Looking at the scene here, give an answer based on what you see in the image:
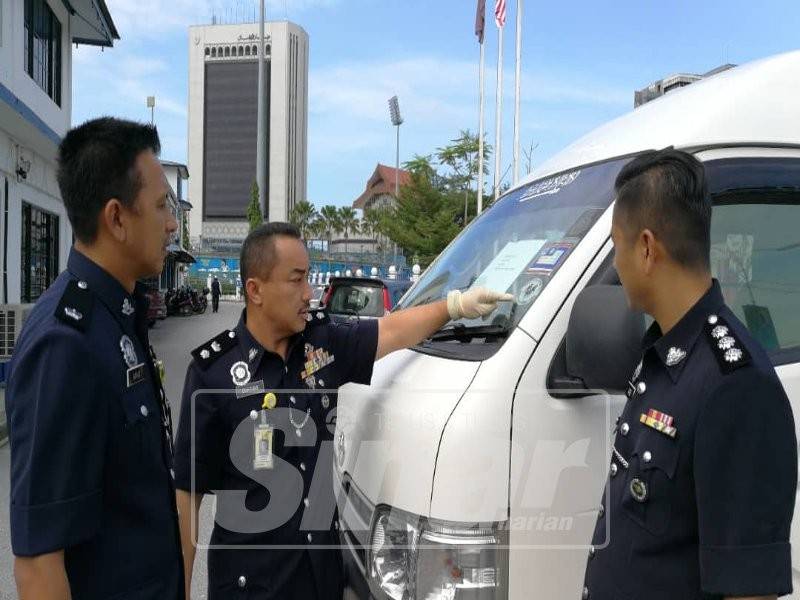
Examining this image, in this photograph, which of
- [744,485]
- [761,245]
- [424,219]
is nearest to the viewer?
[744,485]

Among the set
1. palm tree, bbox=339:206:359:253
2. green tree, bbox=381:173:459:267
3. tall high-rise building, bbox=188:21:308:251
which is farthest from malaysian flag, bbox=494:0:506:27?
tall high-rise building, bbox=188:21:308:251

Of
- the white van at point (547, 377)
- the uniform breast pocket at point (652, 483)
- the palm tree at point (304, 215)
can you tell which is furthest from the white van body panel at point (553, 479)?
the palm tree at point (304, 215)

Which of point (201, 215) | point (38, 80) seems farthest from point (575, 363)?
point (201, 215)

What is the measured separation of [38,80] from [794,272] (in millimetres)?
16283

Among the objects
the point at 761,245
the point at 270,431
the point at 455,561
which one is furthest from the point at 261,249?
the point at 761,245

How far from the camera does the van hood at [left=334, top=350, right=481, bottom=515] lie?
1908mm

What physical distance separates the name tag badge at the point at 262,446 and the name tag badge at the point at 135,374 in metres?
0.55

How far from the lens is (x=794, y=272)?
2326mm

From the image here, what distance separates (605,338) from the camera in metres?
1.65

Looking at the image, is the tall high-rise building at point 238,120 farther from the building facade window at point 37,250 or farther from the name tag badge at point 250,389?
the name tag badge at point 250,389

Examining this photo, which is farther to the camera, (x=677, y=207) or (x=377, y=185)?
(x=377, y=185)

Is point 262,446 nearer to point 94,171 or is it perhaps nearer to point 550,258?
point 94,171

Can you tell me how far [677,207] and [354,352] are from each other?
121 cm

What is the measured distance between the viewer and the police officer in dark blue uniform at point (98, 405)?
1.35 meters
